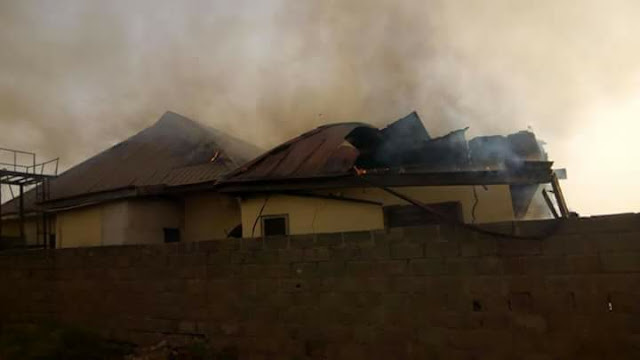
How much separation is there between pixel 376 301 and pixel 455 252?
96 centimetres

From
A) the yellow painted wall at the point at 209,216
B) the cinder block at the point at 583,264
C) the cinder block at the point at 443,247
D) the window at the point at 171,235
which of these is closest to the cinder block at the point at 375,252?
the cinder block at the point at 443,247

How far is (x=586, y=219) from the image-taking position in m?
3.67

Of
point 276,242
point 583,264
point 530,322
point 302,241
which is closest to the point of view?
point 583,264

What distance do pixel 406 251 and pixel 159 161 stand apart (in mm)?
10455

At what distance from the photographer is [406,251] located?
4379 mm

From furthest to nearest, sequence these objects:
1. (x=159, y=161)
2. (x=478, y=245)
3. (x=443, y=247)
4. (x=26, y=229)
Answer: (x=26, y=229) < (x=159, y=161) < (x=443, y=247) < (x=478, y=245)

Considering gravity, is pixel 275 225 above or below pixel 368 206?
below

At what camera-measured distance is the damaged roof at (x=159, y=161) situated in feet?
37.7

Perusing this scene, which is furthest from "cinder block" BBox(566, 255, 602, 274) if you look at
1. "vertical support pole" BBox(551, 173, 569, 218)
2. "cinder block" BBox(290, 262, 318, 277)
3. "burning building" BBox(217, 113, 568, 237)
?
"burning building" BBox(217, 113, 568, 237)

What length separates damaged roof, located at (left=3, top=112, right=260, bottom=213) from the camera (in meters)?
11.5

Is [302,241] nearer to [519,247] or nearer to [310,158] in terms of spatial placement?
[519,247]

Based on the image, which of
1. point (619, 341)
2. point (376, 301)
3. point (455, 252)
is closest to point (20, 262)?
point (376, 301)

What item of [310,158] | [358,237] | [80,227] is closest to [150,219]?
[80,227]

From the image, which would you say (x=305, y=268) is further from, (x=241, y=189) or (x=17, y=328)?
(x=17, y=328)
